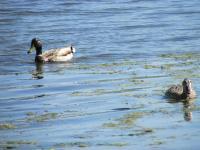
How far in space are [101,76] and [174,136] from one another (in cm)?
809

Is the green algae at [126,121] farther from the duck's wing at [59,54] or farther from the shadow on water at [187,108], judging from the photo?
the duck's wing at [59,54]

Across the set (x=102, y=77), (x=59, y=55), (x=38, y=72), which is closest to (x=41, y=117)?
(x=102, y=77)

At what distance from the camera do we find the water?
50.1ft

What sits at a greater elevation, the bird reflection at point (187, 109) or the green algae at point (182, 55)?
the green algae at point (182, 55)

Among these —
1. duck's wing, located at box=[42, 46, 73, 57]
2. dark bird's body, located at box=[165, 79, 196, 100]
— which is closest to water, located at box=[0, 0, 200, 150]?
dark bird's body, located at box=[165, 79, 196, 100]

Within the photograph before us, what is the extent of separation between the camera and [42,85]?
71.5 feet

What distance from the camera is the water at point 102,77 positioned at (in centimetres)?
1528

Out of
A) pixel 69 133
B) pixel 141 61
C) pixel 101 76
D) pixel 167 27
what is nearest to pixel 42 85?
pixel 101 76

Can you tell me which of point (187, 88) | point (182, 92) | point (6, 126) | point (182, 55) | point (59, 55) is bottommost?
point (6, 126)

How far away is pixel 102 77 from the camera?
22.8 m

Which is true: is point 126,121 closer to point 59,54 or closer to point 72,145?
point 72,145

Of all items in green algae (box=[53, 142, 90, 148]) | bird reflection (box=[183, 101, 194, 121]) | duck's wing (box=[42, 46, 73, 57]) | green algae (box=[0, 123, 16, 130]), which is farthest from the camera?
duck's wing (box=[42, 46, 73, 57])

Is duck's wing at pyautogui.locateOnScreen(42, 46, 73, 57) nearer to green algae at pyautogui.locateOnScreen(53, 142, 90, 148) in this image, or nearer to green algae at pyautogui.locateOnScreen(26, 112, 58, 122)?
green algae at pyautogui.locateOnScreen(26, 112, 58, 122)

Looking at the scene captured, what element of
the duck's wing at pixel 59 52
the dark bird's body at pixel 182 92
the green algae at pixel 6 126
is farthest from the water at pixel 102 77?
the duck's wing at pixel 59 52
